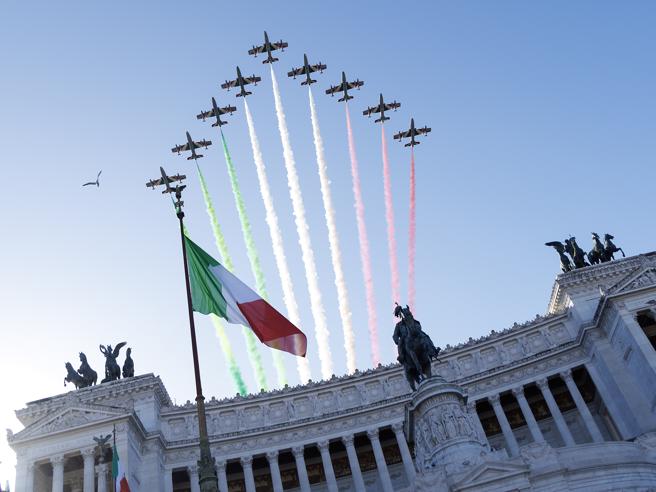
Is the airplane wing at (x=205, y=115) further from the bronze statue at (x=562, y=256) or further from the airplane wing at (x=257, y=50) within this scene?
the bronze statue at (x=562, y=256)

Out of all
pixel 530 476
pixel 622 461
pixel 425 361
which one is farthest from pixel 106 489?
pixel 622 461

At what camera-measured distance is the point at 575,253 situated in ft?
211

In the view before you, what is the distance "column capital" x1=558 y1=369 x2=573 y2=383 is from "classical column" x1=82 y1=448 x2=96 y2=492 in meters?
36.4

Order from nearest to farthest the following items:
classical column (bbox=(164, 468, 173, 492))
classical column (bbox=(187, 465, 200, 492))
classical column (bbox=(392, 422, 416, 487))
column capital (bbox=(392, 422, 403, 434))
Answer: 1. classical column (bbox=(164, 468, 173, 492))
2. classical column (bbox=(187, 465, 200, 492))
3. classical column (bbox=(392, 422, 416, 487))
4. column capital (bbox=(392, 422, 403, 434))

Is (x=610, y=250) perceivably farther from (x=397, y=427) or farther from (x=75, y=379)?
(x=75, y=379)

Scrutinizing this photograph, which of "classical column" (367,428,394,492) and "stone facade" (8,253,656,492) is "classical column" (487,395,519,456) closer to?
"stone facade" (8,253,656,492)

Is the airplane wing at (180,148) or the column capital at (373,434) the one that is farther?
the airplane wing at (180,148)

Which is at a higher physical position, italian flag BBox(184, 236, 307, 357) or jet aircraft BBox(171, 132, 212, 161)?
jet aircraft BBox(171, 132, 212, 161)

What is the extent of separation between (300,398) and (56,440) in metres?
19.8

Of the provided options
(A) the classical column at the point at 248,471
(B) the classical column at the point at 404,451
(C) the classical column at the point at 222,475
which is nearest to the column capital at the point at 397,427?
(B) the classical column at the point at 404,451

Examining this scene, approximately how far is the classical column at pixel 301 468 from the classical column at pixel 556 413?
19.8 m

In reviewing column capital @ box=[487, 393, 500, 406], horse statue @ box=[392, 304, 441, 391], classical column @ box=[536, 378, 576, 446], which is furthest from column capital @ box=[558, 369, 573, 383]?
horse statue @ box=[392, 304, 441, 391]

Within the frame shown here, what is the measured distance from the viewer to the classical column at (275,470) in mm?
54312

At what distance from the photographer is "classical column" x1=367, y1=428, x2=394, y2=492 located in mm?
54312
